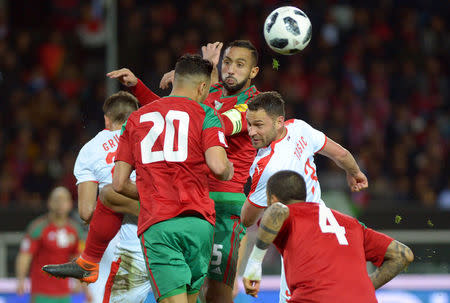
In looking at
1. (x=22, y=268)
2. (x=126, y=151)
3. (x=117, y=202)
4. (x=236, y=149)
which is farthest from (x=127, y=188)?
(x=22, y=268)

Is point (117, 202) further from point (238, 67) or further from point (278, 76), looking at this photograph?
point (278, 76)

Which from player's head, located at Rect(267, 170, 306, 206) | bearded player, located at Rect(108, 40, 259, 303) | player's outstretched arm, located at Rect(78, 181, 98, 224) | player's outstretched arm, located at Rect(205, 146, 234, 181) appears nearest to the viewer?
player's head, located at Rect(267, 170, 306, 206)

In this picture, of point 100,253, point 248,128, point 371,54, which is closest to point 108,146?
point 100,253

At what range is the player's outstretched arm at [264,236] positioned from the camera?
15.7 feet

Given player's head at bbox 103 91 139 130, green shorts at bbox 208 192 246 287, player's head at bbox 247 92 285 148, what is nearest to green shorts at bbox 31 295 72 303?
player's head at bbox 103 91 139 130

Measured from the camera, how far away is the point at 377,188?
14.3 metres

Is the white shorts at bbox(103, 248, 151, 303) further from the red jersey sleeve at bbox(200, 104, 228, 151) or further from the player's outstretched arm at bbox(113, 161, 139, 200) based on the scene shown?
the red jersey sleeve at bbox(200, 104, 228, 151)

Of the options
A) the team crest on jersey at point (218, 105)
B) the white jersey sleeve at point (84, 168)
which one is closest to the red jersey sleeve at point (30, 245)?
the white jersey sleeve at point (84, 168)

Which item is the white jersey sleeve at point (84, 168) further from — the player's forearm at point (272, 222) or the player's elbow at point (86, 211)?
the player's forearm at point (272, 222)

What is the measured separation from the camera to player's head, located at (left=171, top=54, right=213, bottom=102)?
5.52 m

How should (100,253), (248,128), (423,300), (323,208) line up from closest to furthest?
(323,208)
(248,128)
(100,253)
(423,300)

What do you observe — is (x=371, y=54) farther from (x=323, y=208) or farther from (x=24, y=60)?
(x=323, y=208)

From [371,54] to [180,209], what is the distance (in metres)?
12.0

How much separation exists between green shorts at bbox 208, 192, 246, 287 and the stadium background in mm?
6709
